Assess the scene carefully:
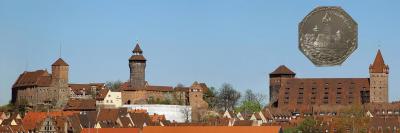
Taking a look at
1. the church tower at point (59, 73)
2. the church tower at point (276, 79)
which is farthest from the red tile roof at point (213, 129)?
the church tower at point (276, 79)

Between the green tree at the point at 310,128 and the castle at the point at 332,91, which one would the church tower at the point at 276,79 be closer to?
the castle at the point at 332,91

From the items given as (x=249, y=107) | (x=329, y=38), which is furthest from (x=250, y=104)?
(x=329, y=38)

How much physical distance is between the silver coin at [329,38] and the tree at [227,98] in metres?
91.6

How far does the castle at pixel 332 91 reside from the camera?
9000 cm

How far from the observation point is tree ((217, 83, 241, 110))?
321 feet

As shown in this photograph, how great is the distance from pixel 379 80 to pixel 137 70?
21.7 m

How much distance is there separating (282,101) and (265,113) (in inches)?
331

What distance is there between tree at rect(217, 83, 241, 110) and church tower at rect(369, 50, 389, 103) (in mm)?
14121

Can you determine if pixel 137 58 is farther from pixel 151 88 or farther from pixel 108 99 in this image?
pixel 108 99

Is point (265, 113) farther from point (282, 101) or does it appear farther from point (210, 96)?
point (210, 96)

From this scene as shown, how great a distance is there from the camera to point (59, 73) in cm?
8900

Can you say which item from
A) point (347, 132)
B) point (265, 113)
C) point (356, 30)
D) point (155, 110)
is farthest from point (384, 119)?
point (356, 30)

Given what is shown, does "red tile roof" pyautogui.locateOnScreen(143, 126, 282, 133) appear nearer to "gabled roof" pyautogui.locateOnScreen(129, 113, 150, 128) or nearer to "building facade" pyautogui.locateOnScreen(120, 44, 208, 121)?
"gabled roof" pyautogui.locateOnScreen(129, 113, 150, 128)

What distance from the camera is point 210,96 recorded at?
96375mm
